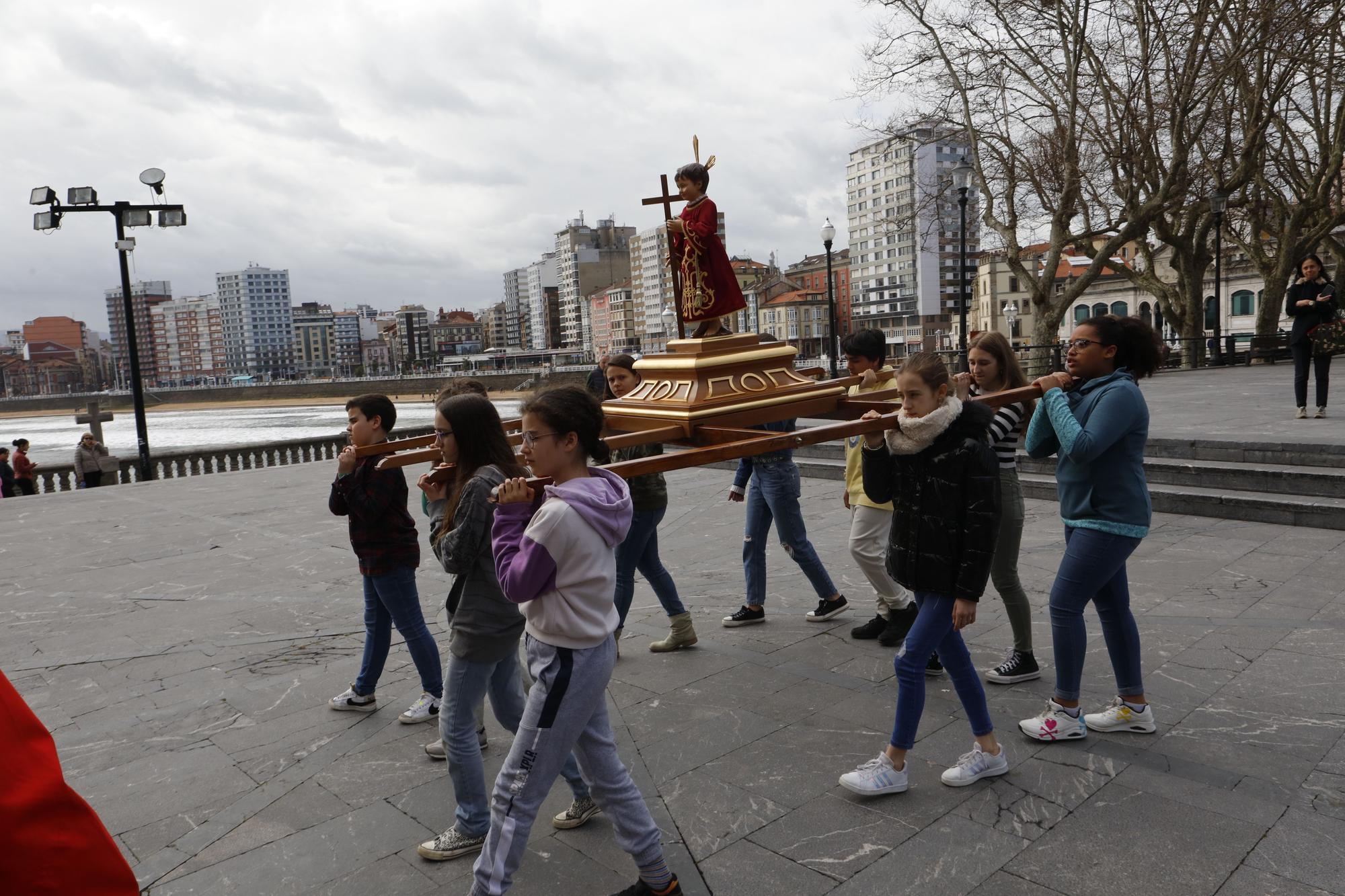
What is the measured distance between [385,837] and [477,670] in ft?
2.69

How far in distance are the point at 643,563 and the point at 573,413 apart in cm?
262

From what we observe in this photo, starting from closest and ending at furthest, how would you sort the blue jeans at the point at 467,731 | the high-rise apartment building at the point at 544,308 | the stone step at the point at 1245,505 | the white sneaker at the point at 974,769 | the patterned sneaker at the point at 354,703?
the blue jeans at the point at 467,731
the white sneaker at the point at 974,769
the patterned sneaker at the point at 354,703
the stone step at the point at 1245,505
the high-rise apartment building at the point at 544,308

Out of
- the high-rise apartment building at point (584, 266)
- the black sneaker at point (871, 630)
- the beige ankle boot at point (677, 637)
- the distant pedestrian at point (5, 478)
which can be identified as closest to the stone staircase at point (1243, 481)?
the black sneaker at point (871, 630)

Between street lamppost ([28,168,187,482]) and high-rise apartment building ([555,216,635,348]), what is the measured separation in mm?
139511

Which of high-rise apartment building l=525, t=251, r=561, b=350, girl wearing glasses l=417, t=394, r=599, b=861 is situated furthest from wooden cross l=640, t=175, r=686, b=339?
high-rise apartment building l=525, t=251, r=561, b=350

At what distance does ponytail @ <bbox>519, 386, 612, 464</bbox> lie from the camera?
2.74 meters

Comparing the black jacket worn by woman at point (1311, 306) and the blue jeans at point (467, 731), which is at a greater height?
the black jacket worn by woman at point (1311, 306)

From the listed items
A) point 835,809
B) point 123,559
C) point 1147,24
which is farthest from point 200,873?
point 1147,24

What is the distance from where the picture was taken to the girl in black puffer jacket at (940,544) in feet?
11.2

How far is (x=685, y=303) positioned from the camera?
3.83 meters

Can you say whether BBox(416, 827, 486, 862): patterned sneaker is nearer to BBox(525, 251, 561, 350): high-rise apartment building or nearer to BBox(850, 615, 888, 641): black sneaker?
BBox(850, 615, 888, 641): black sneaker

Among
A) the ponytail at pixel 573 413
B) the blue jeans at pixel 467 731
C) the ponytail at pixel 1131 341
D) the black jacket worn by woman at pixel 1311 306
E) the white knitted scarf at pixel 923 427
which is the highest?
the black jacket worn by woman at pixel 1311 306

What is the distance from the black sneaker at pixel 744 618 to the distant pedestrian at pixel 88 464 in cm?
1445

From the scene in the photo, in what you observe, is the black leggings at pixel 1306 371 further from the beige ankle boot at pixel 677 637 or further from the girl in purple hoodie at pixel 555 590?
the girl in purple hoodie at pixel 555 590
